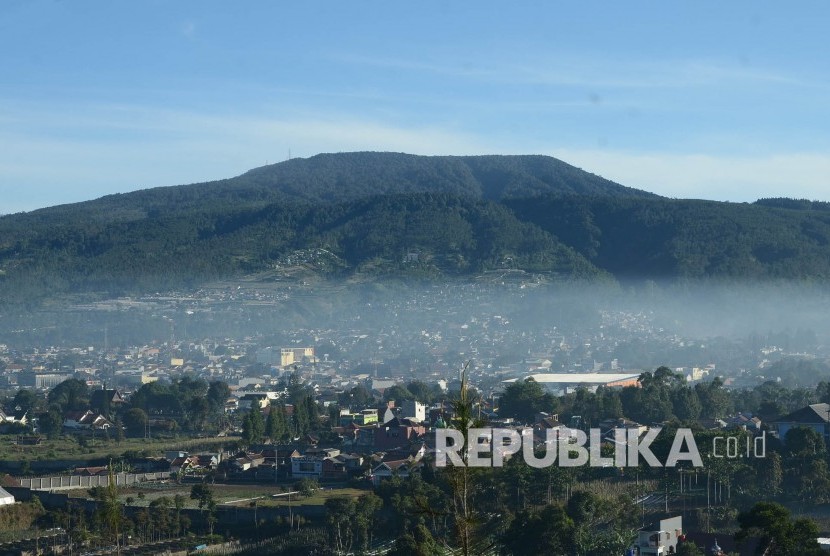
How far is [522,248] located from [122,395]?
2691 inches

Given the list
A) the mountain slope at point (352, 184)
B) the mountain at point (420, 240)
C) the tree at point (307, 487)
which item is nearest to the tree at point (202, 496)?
the tree at point (307, 487)

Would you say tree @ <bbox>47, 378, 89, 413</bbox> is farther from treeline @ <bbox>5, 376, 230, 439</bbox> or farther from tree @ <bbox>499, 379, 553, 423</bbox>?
tree @ <bbox>499, 379, 553, 423</bbox>

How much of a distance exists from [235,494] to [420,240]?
298 feet

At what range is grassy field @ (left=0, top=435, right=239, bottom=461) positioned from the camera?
37.8m

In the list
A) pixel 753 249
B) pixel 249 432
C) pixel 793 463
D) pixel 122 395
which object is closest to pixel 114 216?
pixel 753 249

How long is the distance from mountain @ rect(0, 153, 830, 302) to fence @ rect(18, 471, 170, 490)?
81145mm

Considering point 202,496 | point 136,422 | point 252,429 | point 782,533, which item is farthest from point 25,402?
point 782,533

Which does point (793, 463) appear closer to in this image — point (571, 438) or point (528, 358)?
point (571, 438)

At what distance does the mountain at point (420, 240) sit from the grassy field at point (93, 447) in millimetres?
71939

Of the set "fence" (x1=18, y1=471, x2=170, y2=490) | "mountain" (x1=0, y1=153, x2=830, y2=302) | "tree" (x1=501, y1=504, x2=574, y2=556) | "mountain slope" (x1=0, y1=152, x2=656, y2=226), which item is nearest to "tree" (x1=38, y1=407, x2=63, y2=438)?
"fence" (x1=18, y1=471, x2=170, y2=490)

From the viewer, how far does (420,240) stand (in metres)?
121

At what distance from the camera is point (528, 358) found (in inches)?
3211

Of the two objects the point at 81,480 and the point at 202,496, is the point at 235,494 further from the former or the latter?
the point at 81,480

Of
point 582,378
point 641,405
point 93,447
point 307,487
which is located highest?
point 641,405
